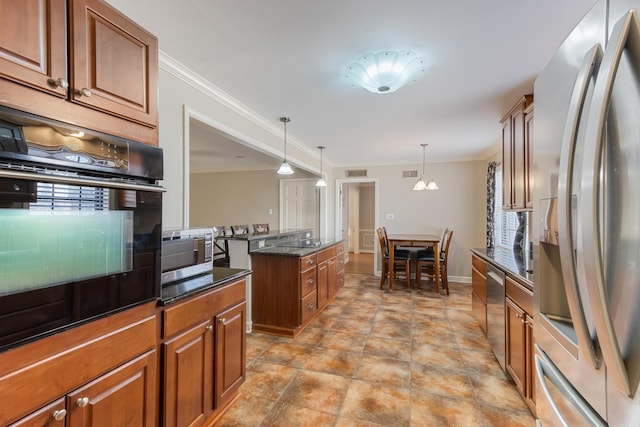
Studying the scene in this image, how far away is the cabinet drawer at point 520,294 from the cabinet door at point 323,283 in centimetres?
212

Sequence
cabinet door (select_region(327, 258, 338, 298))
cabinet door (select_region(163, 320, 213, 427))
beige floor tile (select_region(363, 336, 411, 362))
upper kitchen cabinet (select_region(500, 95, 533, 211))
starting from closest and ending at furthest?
1. cabinet door (select_region(163, 320, 213, 427))
2. upper kitchen cabinet (select_region(500, 95, 533, 211))
3. beige floor tile (select_region(363, 336, 411, 362))
4. cabinet door (select_region(327, 258, 338, 298))

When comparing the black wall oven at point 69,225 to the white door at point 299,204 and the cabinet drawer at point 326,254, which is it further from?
the white door at point 299,204

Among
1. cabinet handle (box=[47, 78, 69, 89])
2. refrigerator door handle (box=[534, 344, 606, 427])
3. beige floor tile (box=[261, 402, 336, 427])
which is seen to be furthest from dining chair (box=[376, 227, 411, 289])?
cabinet handle (box=[47, 78, 69, 89])

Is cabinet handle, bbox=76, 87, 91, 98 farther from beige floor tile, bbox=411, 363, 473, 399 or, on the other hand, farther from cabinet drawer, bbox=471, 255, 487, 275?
cabinet drawer, bbox=471, 255, 487, 275

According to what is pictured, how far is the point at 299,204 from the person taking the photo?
22.1ft

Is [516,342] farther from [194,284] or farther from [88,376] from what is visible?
[88,376]

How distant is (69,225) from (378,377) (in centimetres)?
232

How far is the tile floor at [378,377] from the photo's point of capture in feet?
6.32

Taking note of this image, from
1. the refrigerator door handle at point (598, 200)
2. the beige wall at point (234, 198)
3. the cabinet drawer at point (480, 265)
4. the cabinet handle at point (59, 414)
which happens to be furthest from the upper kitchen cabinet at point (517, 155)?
the beige wall at point (234, 198)

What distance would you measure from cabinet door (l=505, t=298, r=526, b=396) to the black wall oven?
7.38 feet

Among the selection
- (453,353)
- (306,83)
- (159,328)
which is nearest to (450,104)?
(306,83)

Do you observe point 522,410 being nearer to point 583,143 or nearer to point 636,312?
point 636,312

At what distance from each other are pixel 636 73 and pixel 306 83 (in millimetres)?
2217

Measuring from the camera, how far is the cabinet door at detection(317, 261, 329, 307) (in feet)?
12.4
